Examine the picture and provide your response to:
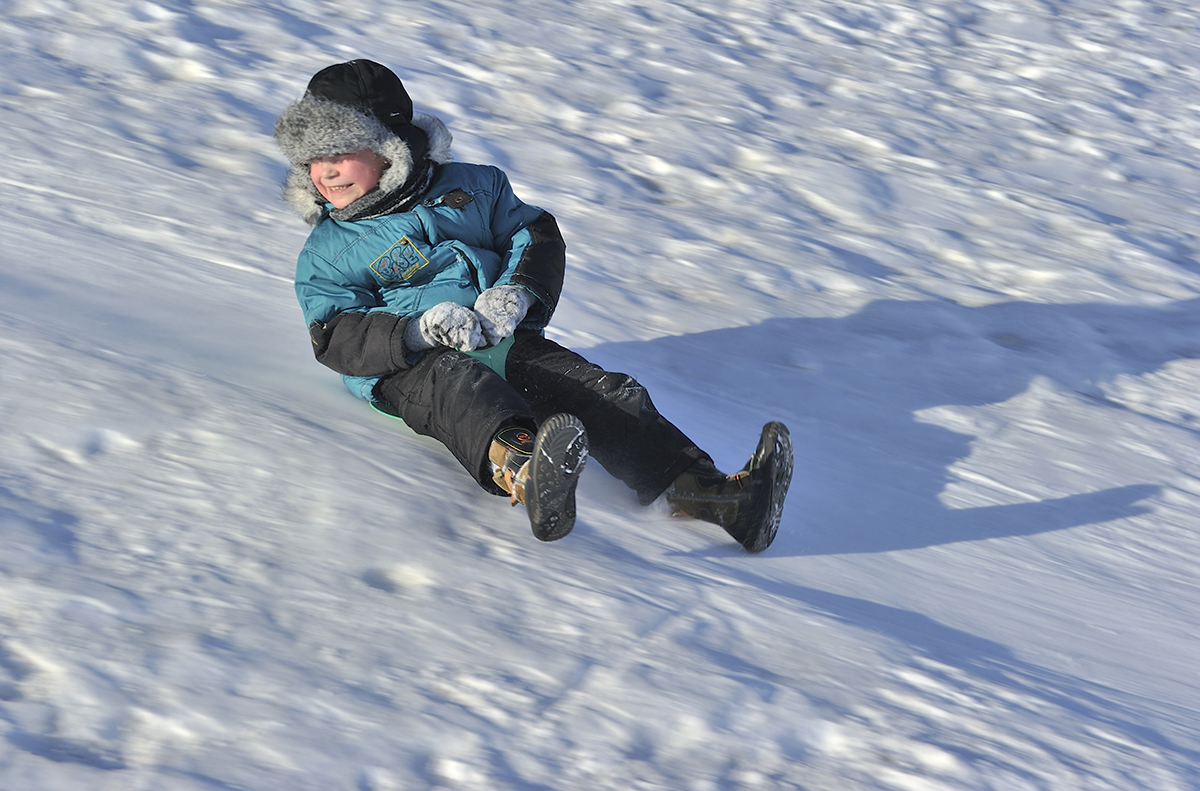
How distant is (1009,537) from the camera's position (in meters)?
2.71

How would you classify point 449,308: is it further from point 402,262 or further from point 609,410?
point 609,410

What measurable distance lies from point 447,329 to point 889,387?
5.62 ft

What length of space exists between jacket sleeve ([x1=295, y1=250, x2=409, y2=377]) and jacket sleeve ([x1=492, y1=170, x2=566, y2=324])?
1.04 ft

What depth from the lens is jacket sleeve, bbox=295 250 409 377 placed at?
7.98 ft

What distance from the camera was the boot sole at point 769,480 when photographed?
2.19 meters

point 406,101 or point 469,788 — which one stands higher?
point 406,101

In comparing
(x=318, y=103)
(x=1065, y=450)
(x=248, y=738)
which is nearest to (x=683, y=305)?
(x=1065, y=450)

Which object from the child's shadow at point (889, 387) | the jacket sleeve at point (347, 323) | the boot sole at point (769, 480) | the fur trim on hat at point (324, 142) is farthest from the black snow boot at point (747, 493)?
the fur trim on hat at point (324, 142)

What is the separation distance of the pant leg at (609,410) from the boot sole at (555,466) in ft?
1.47

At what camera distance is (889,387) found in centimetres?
352

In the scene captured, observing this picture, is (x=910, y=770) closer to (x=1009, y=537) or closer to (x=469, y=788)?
(x=469, y=788)

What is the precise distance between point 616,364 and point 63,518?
1.75m

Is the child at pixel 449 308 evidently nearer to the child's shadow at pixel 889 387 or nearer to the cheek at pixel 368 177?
the cheek at pixel 368 177

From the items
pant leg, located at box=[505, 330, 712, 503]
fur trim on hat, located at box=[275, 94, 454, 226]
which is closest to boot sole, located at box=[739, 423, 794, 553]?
pant leg, located at box=[505, 330, 712, 503]
